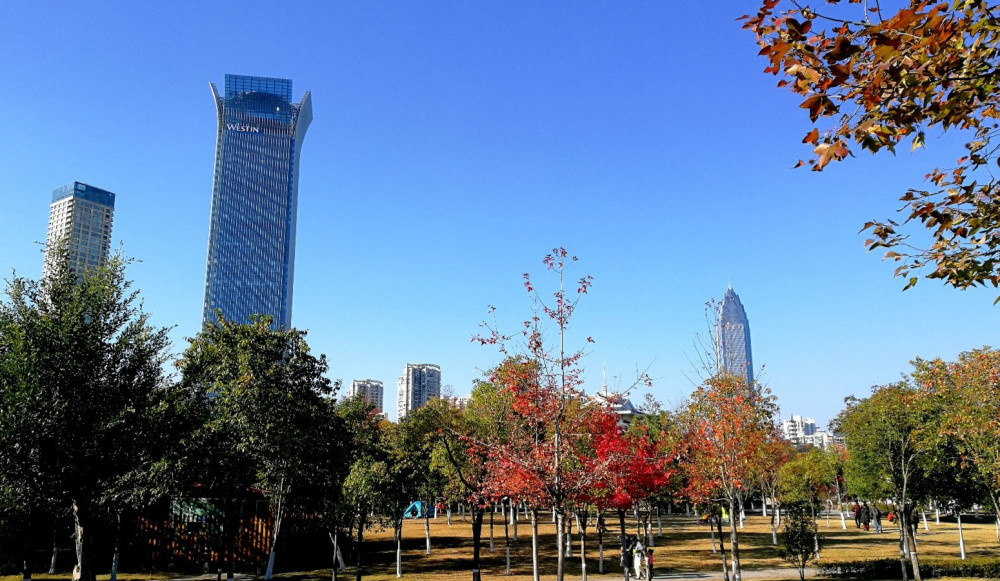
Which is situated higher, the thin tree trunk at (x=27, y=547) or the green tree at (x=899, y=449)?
the green tree at (x=899, y=449)

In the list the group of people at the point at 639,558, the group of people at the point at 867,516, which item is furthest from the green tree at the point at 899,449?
the group of people at the point at 867,516

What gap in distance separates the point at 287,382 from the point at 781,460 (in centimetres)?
4472

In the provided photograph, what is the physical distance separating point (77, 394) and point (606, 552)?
3346cm

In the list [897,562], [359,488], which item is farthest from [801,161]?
[897,562]

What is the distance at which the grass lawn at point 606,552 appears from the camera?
31.3m

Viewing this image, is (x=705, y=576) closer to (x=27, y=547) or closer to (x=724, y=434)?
(x=724, y=434)

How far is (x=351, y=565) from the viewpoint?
35375 mm

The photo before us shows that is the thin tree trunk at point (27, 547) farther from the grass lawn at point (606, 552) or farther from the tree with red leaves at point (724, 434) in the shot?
the tree with red leaves at point (724, 434)

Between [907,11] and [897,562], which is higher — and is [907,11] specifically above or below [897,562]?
above

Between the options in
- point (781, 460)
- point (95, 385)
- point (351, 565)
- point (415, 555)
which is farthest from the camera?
point (781, 460)

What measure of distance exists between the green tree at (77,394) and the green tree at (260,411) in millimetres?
4615

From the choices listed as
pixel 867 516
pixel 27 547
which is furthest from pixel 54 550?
pixel 867 516

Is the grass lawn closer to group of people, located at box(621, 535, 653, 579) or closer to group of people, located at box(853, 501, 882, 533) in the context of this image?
group of people, located at box(853, 501, 882, 533)

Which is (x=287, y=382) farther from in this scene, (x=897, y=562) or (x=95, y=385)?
(x=897, y=562)
